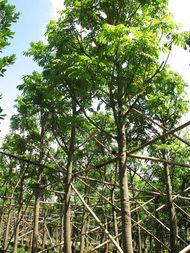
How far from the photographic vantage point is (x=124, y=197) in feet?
24.7

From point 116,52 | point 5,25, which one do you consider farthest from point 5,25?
point 116,52

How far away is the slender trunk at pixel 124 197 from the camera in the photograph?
7160mm

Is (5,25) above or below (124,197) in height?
above

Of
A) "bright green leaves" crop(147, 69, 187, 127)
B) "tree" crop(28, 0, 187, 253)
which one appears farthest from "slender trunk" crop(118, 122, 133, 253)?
"bright green leaves" crop(147, 69, 187, 127)

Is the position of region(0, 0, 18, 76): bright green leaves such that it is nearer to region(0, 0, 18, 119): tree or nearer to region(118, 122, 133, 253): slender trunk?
region(0, 0, 18, 119): tree

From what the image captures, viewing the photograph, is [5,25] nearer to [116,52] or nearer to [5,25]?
[5,25]

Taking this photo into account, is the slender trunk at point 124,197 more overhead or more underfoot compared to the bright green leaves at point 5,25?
more underfoot

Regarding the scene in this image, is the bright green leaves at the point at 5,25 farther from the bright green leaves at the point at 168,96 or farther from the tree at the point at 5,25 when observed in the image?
the bright green leaves at the point at 168,96

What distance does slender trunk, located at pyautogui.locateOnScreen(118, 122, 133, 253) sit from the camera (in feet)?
23.5

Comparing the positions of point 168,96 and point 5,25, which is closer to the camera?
point 5,25

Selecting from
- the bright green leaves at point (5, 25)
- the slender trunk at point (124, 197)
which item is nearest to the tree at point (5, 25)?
the bright green leaves at point (5, 25)

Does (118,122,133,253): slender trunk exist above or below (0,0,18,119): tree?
below

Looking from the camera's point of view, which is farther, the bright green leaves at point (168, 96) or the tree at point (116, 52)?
the bright green leaves at point (168, 96)

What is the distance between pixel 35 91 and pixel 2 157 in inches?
409
